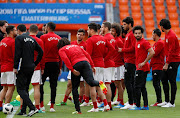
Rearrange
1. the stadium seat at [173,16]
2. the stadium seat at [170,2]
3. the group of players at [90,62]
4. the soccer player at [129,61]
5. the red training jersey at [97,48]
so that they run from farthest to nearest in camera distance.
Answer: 1. the stadium seat at [170,2]
2. the stadium seat at [173,16]
3. the soccer player at [129,61]
4. the red training jersey at [97,48]
5. the group of players at [90,62]

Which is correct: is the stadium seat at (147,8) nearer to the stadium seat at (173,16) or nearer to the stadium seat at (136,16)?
the stadium seat at (136,16)

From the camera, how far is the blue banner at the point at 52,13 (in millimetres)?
17484

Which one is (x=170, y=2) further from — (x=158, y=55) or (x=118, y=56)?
Result: (x=118, y=56)

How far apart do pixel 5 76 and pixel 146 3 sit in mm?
16508

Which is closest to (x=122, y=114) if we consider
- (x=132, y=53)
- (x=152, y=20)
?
(x=132, y=53)

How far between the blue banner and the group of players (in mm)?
8344

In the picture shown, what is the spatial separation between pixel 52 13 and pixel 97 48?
33.0ft

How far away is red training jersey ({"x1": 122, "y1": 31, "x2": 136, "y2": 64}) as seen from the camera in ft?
27.9

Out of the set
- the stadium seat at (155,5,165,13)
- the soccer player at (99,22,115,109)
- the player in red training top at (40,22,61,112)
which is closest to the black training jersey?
the player in red training top at (40,22,61,112)

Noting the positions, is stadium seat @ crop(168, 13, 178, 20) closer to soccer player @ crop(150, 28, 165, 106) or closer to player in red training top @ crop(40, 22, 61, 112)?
soccer player @ crop(150, 28, 165, 106)

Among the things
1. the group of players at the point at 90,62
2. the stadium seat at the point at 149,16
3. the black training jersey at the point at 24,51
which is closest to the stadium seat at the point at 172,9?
the stadium seat at the point at 149,16

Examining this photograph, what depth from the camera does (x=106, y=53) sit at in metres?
8.33

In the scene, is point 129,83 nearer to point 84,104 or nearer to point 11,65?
point 84,104

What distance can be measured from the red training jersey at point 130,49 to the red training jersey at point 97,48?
0.55 meters
